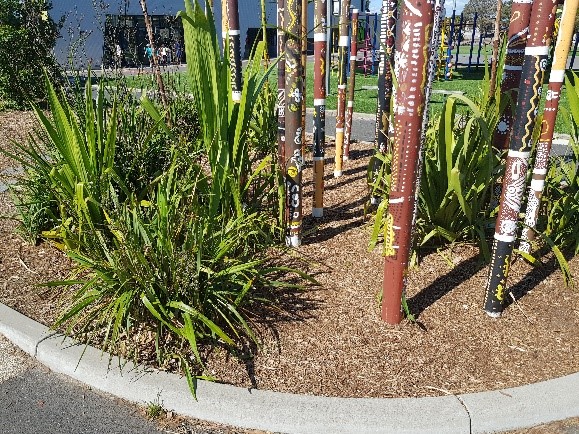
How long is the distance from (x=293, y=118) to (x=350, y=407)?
6.00ft

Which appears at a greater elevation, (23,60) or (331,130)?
(23,60)

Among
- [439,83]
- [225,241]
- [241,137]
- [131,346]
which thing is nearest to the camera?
[131,346]

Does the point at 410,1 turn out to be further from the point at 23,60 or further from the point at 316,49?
the point at 23,60

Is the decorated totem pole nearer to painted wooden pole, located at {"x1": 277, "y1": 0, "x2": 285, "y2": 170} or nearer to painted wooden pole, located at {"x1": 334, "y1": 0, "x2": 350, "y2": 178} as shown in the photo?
painted wooden pole, located at {"x1": 277, "y1": 0, "x2": 285, "y2": 170}

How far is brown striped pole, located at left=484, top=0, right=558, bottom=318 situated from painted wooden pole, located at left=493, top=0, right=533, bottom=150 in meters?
0.64

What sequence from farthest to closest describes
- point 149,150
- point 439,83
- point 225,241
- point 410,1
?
point 439,83, point 149,150, point 225,241, point 410,1

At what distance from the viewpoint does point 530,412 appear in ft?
7.22

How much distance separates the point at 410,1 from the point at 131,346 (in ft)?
6.83

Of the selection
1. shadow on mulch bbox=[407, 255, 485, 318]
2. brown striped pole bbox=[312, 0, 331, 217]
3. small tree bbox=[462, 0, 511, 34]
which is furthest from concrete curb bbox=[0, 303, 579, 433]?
small tree bbox=[462, 0, 511, 34]

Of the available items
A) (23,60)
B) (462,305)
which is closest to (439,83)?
(23,60)

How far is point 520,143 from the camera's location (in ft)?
8.18

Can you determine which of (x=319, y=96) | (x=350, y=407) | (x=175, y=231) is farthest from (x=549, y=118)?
(x=175, y=231)

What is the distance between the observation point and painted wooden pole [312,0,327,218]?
3.68m

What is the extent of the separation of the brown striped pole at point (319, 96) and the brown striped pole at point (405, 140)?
130cm
